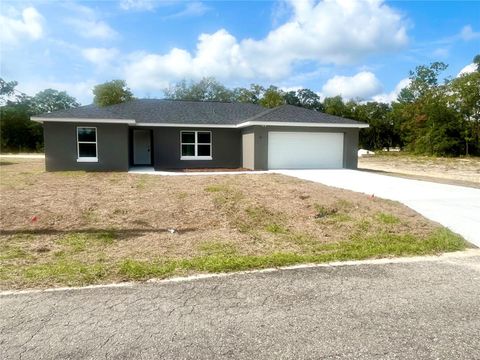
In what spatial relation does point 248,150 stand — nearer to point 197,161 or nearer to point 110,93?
point 197,161

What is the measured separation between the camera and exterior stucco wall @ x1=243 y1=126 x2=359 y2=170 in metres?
19.3

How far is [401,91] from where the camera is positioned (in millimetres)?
62375

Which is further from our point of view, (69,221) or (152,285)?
(69,221)

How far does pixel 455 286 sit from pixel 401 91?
212 feet

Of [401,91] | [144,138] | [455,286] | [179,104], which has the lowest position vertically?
[455,286]

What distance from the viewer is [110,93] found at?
5031 centimetres

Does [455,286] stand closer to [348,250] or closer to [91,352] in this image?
[348,250]

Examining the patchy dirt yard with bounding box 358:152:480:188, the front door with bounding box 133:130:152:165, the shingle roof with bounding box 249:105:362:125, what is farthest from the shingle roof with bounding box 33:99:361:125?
the patchy dirt yard with bounding box 358:152:480:188

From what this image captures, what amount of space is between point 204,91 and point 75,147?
43546 mm

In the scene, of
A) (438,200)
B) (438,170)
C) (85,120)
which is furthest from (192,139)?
(438,170)

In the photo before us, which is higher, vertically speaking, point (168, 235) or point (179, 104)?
point (179, 104)

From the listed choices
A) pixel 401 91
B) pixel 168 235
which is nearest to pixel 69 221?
pixel 168 235

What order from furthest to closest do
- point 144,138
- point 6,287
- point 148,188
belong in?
1. point 144,138
2. point 148,188
3. point 6,287

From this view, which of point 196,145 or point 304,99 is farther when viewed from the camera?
point 304,99
